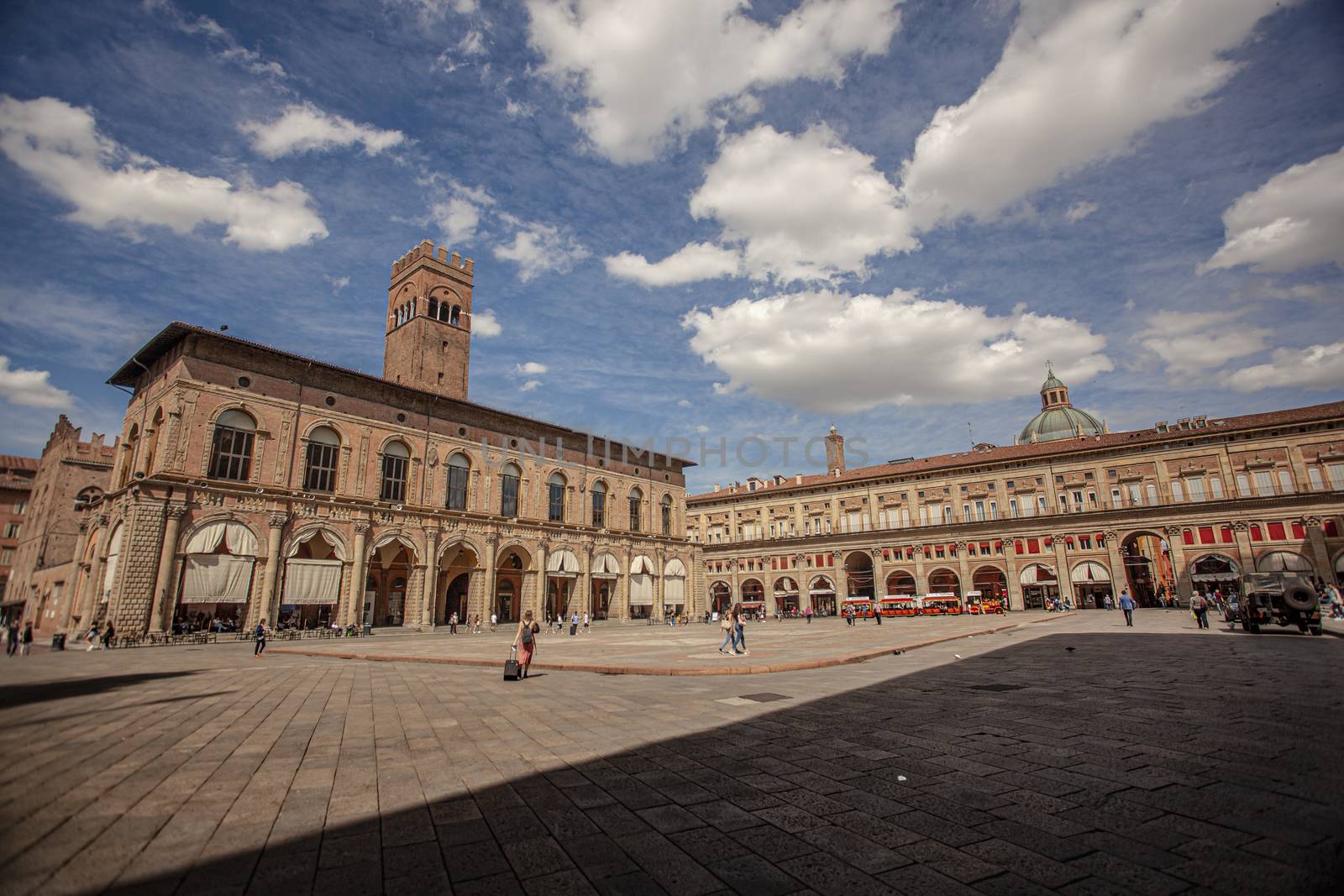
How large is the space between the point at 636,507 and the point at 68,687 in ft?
125

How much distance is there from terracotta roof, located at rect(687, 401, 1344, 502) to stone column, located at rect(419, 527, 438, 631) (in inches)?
1539

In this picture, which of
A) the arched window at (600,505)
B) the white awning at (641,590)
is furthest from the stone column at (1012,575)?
the arched window at (600,505)

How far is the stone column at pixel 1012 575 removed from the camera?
50.0 metres

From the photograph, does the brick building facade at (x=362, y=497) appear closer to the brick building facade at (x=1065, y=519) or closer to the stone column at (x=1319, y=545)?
the brick building facade at (x=1065, y=519)

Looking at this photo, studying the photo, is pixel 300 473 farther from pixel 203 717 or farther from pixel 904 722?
pixel 904 722

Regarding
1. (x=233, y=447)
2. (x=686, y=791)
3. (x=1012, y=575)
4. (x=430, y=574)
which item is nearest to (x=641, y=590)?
(x=430, y=574)

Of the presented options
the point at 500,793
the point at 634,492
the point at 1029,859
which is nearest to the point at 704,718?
the point at 500,793

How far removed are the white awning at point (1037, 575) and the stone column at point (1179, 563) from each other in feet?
25.2

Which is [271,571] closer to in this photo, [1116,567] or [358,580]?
[358,580]

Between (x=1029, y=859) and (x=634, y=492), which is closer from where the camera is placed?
(x=1029, y=859)

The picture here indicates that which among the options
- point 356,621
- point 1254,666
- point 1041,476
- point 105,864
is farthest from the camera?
Result: point 1041,476

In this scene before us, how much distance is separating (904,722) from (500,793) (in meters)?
4.61

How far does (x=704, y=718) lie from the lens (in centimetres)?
732

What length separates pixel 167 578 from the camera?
24734 mm
